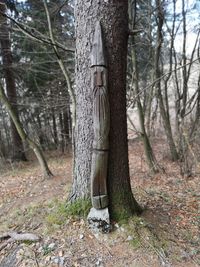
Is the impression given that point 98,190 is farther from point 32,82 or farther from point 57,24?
point 32,82

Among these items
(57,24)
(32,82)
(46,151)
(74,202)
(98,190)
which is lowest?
(46,151)

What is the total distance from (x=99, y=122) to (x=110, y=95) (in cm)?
34

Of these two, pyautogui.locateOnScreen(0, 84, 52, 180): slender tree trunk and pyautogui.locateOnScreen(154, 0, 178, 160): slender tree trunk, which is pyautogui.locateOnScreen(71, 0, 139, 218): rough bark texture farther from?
pyautogui.locateOnScreen(0, 84, 52, 180): slender tree trunk

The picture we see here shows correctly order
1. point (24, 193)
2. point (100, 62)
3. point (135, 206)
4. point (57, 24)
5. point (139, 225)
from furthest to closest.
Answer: point (57, 24), point (24, 193), point (135, 206), point (139, 225), point (100, 62)

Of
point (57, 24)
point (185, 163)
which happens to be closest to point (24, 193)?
point (185, 163)

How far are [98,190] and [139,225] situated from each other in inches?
25.8

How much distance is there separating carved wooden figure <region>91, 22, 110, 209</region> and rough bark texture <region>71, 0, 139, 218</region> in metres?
0.09

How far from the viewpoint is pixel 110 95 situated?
9.36ft

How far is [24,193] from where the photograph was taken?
5.52 metres

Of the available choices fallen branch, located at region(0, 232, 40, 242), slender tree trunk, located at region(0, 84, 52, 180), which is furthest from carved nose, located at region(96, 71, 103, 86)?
slender tree trunk, located at region(0, 84, 52, 180)

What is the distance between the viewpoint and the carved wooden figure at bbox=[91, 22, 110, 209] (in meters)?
2.75

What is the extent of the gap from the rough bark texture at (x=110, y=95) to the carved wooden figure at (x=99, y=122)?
3.6 inches

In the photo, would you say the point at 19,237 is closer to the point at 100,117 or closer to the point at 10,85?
the point at 100,117

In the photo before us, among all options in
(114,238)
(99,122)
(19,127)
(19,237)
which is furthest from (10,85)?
(114,238)
